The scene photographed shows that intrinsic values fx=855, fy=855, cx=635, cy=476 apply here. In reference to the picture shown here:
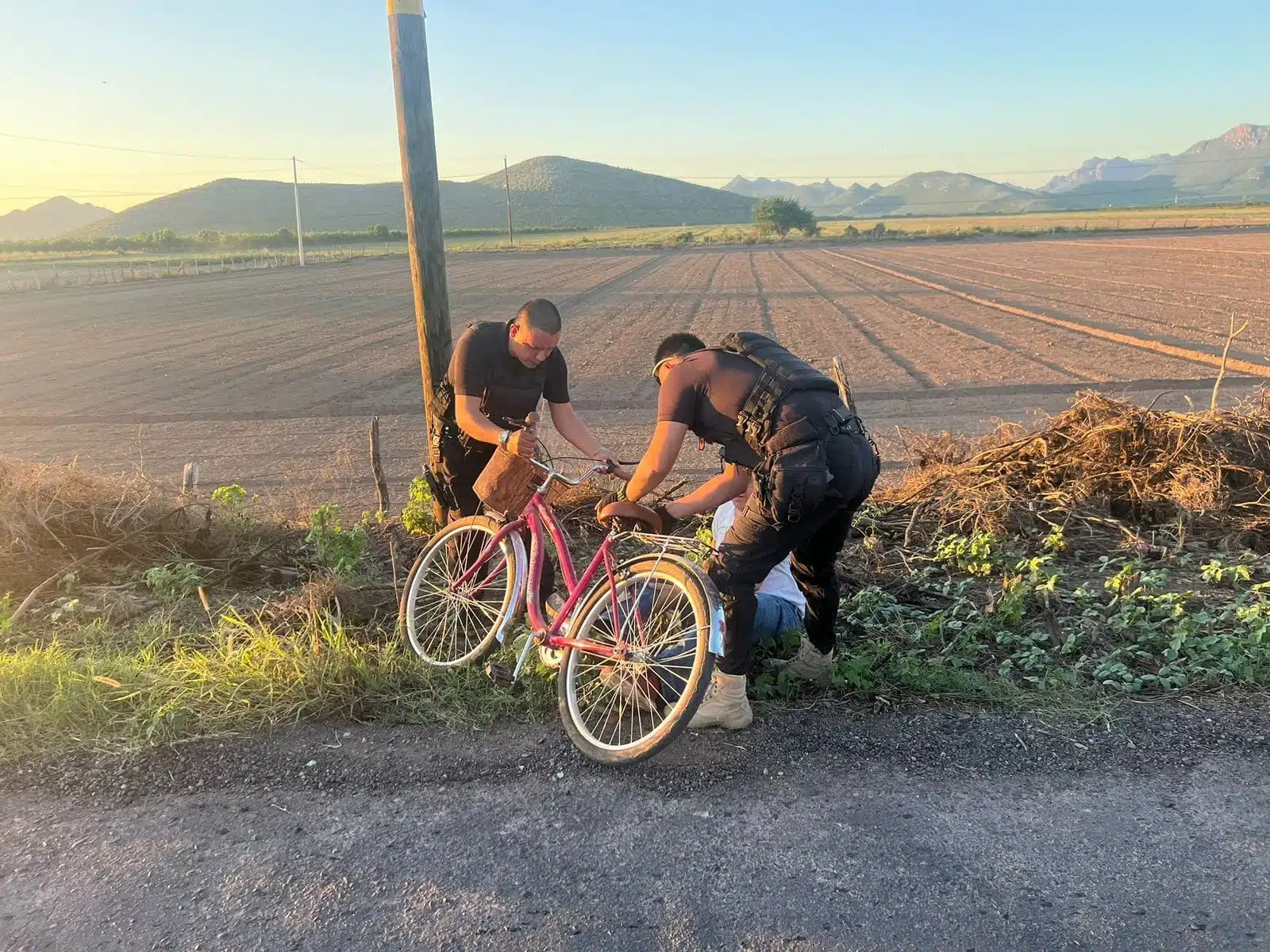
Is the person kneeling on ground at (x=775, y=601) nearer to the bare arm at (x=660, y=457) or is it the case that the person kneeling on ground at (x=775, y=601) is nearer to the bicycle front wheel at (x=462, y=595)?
the bare arm at (x=660, y=457)

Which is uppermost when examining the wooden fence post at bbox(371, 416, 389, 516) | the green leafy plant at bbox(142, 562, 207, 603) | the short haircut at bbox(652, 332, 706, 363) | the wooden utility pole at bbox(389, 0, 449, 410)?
the wooden utility pole at bbox(389, 0, 449, 410)

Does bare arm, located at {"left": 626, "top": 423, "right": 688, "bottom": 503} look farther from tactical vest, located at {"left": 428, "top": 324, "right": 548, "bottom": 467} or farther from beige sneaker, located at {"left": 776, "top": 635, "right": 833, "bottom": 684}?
beige sneaker, located at {"left": 776, "top": 635, "right": 833, "bottom": 684}

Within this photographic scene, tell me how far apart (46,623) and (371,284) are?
42359mm

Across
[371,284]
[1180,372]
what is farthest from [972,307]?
[371,284]

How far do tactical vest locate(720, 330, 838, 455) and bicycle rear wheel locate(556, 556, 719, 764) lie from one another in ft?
2.14

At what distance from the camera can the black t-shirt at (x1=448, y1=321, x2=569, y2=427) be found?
188 inches

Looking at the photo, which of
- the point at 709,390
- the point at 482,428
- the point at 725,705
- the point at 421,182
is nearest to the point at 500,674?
the point at 725,705

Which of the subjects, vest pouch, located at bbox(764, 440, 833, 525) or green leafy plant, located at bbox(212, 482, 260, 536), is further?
green leafy plant, located at bbox(212, 482, 260, 536)

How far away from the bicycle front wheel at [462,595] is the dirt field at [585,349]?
3.63m

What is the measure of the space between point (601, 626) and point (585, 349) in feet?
54.6

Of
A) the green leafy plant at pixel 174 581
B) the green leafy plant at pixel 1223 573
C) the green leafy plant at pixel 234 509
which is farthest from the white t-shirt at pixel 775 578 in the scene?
the green leafy plant at pixel 234 509

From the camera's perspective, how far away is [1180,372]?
14875mm

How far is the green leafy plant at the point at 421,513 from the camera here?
638 centimetres

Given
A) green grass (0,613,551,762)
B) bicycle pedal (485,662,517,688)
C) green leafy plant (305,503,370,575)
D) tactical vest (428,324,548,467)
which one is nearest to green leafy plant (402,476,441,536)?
green leafy plant (305,503,370,575)
